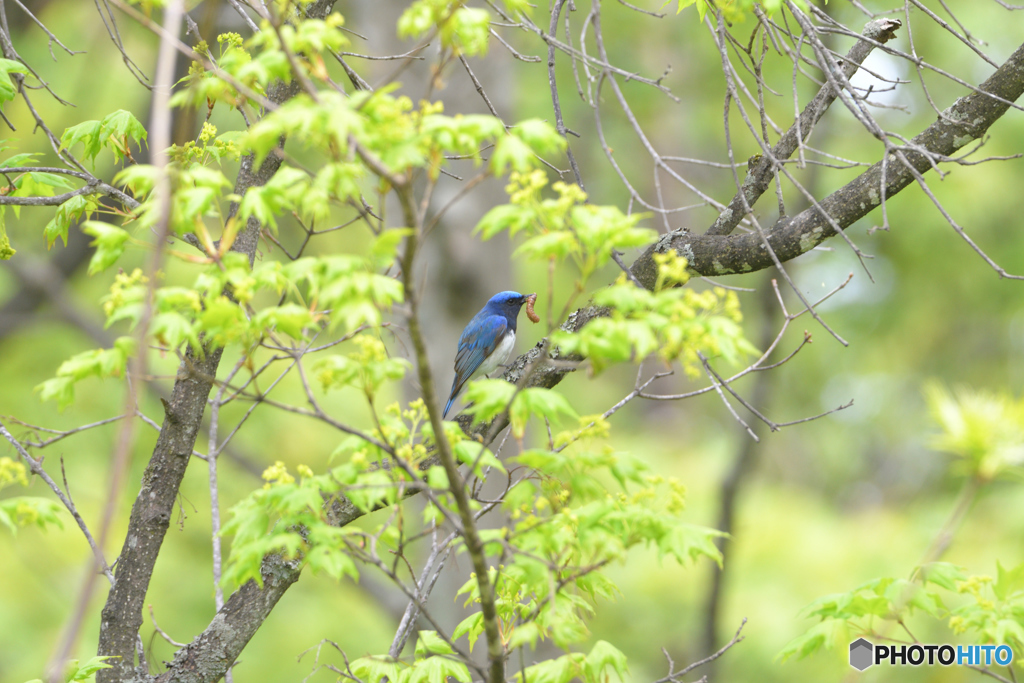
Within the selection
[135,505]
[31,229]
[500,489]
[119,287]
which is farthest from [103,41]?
[119,287]

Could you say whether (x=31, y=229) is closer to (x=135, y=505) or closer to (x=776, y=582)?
Result: (x=135, y=505)

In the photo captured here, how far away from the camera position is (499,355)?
5.19 metres

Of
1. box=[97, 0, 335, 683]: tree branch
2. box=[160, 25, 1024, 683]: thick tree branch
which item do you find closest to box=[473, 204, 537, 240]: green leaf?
box=[160, 25, 1024, 683]: thick tree branch

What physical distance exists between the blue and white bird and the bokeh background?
0.35 meters

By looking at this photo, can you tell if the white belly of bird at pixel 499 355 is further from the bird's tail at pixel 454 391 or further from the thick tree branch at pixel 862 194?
the thick tree branch at pixel 862 194

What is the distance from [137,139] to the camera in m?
2.64

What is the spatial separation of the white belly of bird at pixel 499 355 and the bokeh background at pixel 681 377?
0.42m

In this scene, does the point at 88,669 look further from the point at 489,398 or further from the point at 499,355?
the point at 499,355

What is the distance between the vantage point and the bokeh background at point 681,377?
6102 mm

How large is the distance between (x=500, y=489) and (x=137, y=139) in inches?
136

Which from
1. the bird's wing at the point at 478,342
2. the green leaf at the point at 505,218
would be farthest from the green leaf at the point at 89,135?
the bird's wing at the point at 478,342

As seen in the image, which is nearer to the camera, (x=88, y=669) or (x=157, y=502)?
(x=88, y=669)

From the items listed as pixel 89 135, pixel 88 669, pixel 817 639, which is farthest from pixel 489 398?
pixel 89 135

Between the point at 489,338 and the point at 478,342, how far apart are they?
0.09m
